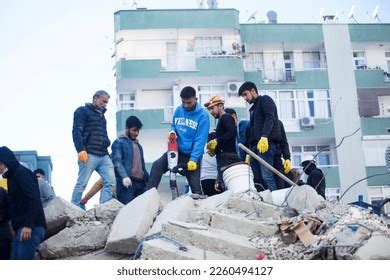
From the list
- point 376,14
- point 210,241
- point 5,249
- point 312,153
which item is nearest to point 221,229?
point 210,241

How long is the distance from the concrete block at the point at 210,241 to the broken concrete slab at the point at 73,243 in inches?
20.5

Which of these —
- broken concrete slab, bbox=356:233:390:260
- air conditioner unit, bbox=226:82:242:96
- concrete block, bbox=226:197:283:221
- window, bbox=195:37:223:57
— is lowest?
broken concrete slab, bbox=356:233:390:260

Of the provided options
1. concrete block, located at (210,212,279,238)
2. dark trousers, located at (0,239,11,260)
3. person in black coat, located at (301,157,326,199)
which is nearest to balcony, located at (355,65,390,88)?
person in black coat, located at (301,157,326,199)

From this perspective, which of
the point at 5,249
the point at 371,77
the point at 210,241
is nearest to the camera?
the point at 210,241

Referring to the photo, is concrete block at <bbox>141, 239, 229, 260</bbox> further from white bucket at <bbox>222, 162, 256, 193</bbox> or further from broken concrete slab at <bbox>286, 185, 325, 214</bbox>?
white bucket at <bbox>222, 162, 256, 193</bbox>

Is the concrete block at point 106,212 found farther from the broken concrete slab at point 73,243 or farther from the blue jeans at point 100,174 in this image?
the blue jeans at point 100,174

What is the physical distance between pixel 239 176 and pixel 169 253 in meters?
1.09

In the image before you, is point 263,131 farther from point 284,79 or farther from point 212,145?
point 284,79

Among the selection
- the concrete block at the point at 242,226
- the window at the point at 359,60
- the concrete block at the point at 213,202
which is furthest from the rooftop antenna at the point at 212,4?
the concrete block at the point at 242,226

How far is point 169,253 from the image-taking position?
10.5 feet

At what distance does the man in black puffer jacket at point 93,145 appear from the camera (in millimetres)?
4281

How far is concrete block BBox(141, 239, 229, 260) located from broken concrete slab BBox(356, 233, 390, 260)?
0.57m

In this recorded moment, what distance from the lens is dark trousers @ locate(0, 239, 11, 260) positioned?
11.7 feet
